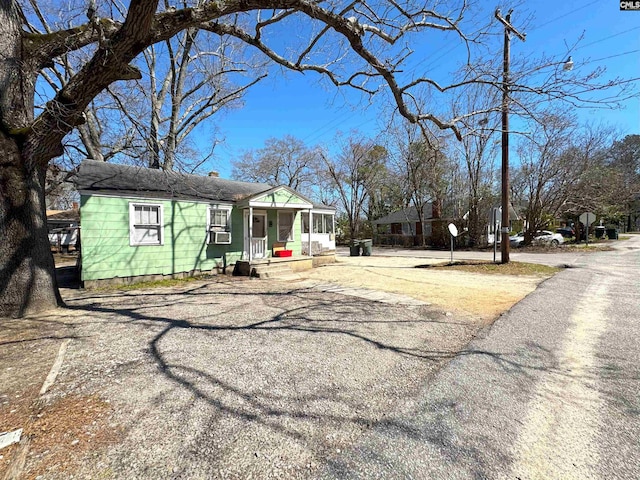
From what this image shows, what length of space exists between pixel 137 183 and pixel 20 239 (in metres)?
4.97

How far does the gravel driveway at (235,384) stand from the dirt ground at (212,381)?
0.04 ft

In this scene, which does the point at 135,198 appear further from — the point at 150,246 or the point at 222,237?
the point at 222,237

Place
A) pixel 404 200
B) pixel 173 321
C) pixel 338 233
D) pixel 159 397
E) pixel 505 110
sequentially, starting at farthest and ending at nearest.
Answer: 1. pixel 338 233
2. pixel 404 200
3. pixel 505 110
4. pixel 173 321
5. pixel 159 397

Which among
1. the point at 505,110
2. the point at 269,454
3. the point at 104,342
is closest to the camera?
the point at 269,454

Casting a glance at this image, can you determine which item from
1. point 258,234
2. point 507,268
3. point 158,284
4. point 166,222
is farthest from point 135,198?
point 507,268

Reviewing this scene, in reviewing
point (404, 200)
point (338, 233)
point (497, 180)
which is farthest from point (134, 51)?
point (338, 233)

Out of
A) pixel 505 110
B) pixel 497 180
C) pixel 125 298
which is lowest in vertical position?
pixel 125 298

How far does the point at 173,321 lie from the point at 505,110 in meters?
6.84

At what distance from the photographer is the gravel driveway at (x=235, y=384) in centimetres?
184

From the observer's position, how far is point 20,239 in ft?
15.3

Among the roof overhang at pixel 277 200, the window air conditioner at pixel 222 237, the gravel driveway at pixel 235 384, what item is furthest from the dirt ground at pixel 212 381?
the roof overhang at pixel 277 200

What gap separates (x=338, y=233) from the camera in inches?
1516

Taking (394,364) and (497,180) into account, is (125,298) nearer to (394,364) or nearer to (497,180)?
(394,364)

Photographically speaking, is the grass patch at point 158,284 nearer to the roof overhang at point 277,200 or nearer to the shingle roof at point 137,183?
the shingle roof at point 137,183
